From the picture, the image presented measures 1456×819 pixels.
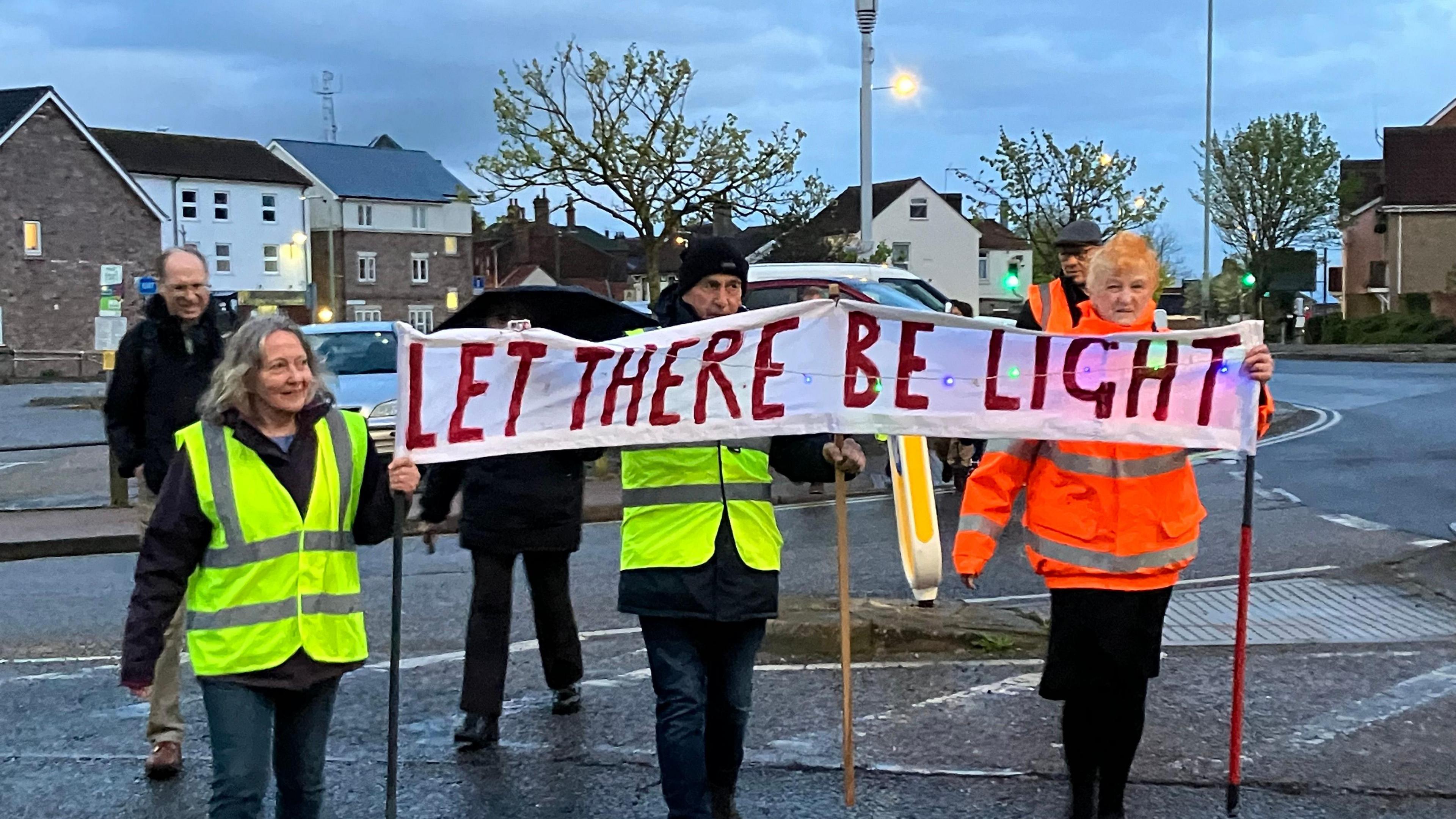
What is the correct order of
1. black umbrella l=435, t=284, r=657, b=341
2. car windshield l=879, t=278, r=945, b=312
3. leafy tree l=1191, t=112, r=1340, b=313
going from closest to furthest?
black umbrella l=435, t=284, r=657, b=341, car windshield l=879, t=278, r=945, b=312, leafy tree l=1191, t=112, r=1340, b=313

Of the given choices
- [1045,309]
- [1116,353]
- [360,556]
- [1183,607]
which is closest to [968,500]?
[1116,353]

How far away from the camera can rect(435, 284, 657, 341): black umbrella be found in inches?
235

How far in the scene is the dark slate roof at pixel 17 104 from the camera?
181 ft

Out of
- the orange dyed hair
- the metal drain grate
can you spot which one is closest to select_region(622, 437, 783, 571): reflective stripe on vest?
the orange dyed hair

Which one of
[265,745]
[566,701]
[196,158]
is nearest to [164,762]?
[566,701]

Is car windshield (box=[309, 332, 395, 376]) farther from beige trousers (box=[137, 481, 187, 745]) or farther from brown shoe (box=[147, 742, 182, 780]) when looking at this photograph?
brown shoe (box=[147, 742, 182, 780])

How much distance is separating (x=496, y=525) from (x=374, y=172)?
70.4 meters

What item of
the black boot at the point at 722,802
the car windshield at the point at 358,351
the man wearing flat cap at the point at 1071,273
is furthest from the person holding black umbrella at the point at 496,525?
the car windshield at the point at 358,351

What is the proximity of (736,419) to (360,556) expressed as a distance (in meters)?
7.06

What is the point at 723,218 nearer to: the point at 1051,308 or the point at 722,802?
the point at 1051,308

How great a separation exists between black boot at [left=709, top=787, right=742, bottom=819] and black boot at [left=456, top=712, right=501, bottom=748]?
132 cm

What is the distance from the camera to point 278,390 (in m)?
4.09

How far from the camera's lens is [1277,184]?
6812 cm

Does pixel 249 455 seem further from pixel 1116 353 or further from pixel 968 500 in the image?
pixel 1116 353
